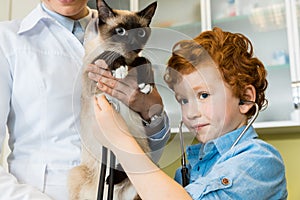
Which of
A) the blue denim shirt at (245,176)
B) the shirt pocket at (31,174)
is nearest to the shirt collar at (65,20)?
the shirt pocket at (31,174)

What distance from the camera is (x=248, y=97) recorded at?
3.07ft

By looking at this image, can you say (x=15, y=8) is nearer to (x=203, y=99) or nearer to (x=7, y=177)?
(x=7, y=177)

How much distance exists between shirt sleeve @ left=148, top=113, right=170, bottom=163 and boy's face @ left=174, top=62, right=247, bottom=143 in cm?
6

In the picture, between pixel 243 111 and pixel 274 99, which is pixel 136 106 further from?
pixel 274 99

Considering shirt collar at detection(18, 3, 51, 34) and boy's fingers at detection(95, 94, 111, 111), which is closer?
boy's fingers at detection(95, 94, 111, 111)

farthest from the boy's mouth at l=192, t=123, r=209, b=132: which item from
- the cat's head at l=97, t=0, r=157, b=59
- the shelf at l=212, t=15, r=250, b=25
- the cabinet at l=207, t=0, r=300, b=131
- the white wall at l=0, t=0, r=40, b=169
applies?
the white wall at l=0, t=0, r=40, b=169

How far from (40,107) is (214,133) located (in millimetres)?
404

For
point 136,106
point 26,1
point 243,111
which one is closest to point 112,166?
point 136,106

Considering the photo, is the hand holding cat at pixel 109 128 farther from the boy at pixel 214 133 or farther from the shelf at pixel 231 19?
the shelf at pixel 231 19

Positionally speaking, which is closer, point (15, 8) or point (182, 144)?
point (182, 144)

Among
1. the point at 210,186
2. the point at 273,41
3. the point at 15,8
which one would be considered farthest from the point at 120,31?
the point at 15,8

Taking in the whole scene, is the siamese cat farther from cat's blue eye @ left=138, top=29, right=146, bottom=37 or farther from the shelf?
the shelf

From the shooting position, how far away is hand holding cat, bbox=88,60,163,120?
726 mm

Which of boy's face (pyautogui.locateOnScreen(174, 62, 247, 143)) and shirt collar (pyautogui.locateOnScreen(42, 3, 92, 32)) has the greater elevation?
shirt collar (pyautogui.locateOnScreen(42, 3, 92, 32))
